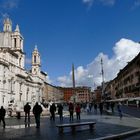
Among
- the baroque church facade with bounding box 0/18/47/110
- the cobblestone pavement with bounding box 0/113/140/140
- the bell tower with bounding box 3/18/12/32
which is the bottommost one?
the cobblestone pavement with bounding box 0/113/140/140

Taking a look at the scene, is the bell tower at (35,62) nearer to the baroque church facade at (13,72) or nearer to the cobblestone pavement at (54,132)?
the baroque church facade at (13,72)

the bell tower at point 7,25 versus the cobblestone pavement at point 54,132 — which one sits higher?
the bell tower at point 7,25

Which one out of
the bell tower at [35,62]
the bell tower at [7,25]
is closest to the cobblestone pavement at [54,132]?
the bell tower at [7,25]

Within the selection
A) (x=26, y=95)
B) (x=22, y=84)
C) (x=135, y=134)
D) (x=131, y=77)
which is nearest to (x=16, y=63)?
(x=22, y=84)

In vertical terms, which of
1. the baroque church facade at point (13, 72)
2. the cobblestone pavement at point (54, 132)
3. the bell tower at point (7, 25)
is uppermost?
the bell tower at point (7, 25)

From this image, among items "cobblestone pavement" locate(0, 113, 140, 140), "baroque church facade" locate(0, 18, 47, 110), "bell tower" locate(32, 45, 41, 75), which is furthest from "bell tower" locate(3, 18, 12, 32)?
"cobblestone pavement" locate(0, 113, 140, 140)

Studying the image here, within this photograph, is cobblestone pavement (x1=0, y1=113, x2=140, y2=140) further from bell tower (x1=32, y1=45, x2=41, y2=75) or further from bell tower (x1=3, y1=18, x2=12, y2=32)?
bell tower (x1=32, y1=45, x2=41, y2=75)

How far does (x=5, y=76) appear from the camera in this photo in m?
97.2

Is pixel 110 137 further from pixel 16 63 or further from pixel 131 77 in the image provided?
pixel 16 63

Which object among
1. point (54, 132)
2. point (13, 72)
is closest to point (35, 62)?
point (13, 72)

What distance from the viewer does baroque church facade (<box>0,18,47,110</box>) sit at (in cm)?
9688

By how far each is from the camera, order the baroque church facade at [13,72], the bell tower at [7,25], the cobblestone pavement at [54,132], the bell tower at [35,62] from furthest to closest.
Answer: the bell tower at [35,62]
the bell tower at [7,25]
the baroque church facade at [13,72]
the cobblestone pavement at [54,132]

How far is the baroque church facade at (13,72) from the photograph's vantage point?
9688 cm

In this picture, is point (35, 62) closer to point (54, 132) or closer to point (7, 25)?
point (7, 25)
